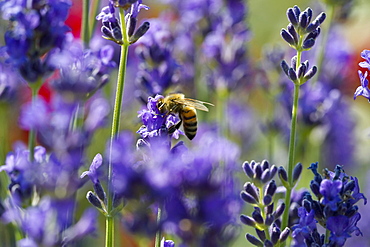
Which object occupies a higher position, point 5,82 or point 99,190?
point 5,82

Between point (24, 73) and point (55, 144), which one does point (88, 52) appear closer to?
point (24, 73)

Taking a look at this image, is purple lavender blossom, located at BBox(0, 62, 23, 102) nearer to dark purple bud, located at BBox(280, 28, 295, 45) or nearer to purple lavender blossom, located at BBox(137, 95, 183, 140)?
purple lavender blossom, located at BBox(137, 95, 183, 140)

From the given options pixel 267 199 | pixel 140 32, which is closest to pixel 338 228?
pixel 267 199

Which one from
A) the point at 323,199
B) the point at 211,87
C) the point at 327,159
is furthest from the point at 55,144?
the point at 327,159

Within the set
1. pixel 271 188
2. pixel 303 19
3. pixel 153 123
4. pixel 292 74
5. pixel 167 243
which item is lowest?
pixel 167 243

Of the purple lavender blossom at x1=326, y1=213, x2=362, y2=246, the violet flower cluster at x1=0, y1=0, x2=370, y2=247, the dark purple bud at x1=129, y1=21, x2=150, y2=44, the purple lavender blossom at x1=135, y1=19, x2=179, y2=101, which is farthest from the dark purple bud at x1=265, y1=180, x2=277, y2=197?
the purple lavender blossom at x1=135, y1=19, x2=179, y2=101

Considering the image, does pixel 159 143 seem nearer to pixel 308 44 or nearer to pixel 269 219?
pixel 269 219

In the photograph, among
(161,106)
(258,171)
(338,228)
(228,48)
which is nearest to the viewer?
(338,228)

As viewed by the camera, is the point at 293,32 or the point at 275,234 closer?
the point at 275,234
